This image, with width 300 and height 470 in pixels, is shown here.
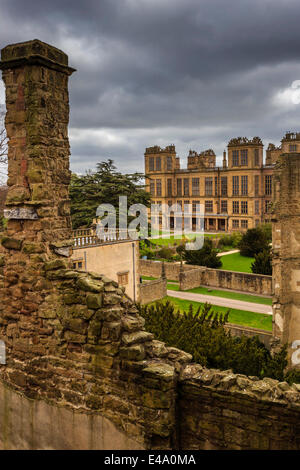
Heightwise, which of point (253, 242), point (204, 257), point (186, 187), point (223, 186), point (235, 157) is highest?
point (235, 157)

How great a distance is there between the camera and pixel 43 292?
614 cm

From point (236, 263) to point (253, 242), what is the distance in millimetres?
3359

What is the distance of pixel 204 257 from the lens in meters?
31.3

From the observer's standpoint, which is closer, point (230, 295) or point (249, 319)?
point (249, 319)

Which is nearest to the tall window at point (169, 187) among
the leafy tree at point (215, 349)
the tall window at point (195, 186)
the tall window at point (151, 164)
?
the tall window at point (151, 164)

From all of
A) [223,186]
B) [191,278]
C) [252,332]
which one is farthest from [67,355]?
[223,186]

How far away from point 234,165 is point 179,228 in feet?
41.0

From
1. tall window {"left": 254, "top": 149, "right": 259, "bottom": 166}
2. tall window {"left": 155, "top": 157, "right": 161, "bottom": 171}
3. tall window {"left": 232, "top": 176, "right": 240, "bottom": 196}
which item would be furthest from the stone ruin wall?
tall window {"left": 155, "top": 157, "right": 161, "bottom": 171}

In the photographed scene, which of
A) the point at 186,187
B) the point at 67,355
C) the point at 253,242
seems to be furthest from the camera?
the point at 186,187

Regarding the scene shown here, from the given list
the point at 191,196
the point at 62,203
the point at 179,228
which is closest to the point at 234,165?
the point at 191,196

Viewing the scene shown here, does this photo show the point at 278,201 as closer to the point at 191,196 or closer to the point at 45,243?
the point at 45,243

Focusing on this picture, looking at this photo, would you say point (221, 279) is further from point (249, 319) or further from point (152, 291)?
point (249, 319)

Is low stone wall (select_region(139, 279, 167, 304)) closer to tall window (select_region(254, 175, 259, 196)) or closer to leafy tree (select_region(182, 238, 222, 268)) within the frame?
leafy tree (select_region(182, 238, 222, 268))
